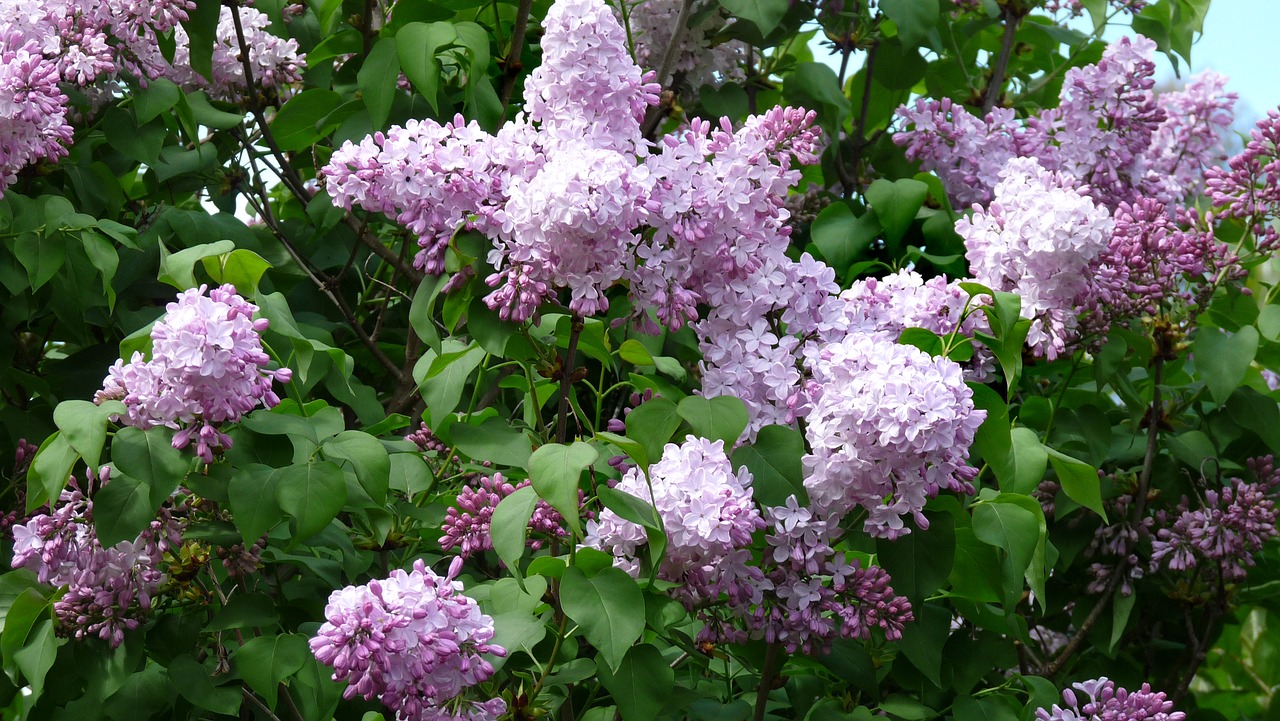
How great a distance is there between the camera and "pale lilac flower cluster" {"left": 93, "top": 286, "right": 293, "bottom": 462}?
1603mm

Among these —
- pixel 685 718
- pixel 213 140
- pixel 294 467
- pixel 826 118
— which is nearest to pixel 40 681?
pixel 294 467

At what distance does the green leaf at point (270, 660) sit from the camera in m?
1.80

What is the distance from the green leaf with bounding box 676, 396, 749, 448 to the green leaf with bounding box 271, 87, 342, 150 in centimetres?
125

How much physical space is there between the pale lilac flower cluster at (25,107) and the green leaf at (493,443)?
1045 mm

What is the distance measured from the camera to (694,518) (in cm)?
165

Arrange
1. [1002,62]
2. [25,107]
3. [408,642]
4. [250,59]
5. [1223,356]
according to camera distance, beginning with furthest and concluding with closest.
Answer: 1. [1002,62]
2. [250,59]
3. [1223,356]
4. [25,107]
5. [408,642]

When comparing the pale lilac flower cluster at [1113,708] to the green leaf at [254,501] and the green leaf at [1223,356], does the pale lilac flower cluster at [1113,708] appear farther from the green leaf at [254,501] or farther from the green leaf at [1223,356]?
the green leaf at [254,501]

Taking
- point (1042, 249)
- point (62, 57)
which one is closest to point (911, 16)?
point (1042, 249)

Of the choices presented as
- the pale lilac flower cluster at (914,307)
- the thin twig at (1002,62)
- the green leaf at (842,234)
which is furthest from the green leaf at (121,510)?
the thin twig at (1002,62)

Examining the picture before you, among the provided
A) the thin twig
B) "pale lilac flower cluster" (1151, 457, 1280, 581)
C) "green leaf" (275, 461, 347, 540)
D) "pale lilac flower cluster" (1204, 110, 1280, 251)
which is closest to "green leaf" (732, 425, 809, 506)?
"green leaf" (275, 461, 347, 540)

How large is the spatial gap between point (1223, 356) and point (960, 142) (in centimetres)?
80

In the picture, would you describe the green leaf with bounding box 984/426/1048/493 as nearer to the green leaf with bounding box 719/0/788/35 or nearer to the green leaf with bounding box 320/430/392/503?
the green leaf with bounding box 320/430/392/503

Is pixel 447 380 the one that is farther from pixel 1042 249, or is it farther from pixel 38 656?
pixel 1042 249

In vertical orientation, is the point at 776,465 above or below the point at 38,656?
above
